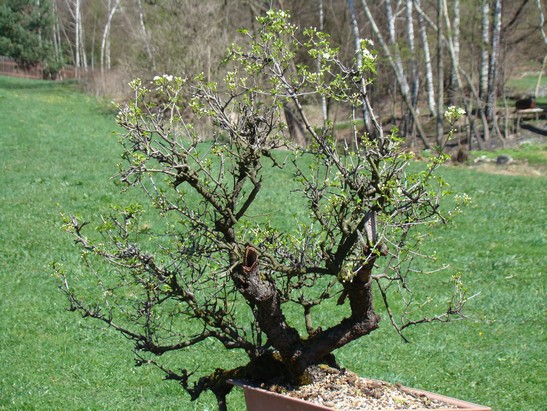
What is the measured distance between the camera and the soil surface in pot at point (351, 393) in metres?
Result: 3.78

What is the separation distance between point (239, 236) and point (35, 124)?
79.3 feet

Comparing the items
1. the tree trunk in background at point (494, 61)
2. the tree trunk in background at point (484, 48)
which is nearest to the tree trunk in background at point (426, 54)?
the tree trunk in background at point (484, 48)

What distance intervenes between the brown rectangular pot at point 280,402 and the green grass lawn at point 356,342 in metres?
0.83

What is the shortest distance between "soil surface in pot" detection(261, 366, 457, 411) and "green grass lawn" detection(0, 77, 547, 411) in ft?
2.84

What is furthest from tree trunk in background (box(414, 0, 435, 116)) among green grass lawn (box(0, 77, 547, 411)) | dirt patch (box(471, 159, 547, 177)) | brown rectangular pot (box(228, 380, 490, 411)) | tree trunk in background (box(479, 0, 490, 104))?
brown rectangular pot (box(228, 380, 490, 411))

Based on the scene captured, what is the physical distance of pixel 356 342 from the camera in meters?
8.04

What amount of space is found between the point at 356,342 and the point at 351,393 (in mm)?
4193

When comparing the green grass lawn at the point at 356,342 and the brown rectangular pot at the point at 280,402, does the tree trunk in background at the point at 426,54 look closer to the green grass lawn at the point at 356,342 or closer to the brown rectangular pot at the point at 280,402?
the green grass lawn at the point at 356,342

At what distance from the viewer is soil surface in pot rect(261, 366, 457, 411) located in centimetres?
378

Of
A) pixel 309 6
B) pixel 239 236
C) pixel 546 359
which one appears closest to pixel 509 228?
pixel 546 359

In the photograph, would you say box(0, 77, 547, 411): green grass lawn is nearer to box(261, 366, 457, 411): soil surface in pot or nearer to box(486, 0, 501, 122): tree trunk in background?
box(261, 366, 457, 411): soil surface in pot

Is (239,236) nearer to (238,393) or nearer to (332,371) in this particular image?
(332,371)

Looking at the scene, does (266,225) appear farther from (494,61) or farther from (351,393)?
(494,61)

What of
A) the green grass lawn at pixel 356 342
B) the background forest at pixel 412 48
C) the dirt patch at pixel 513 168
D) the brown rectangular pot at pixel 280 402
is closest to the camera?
the brown rectangular pot at pixel 280 402
